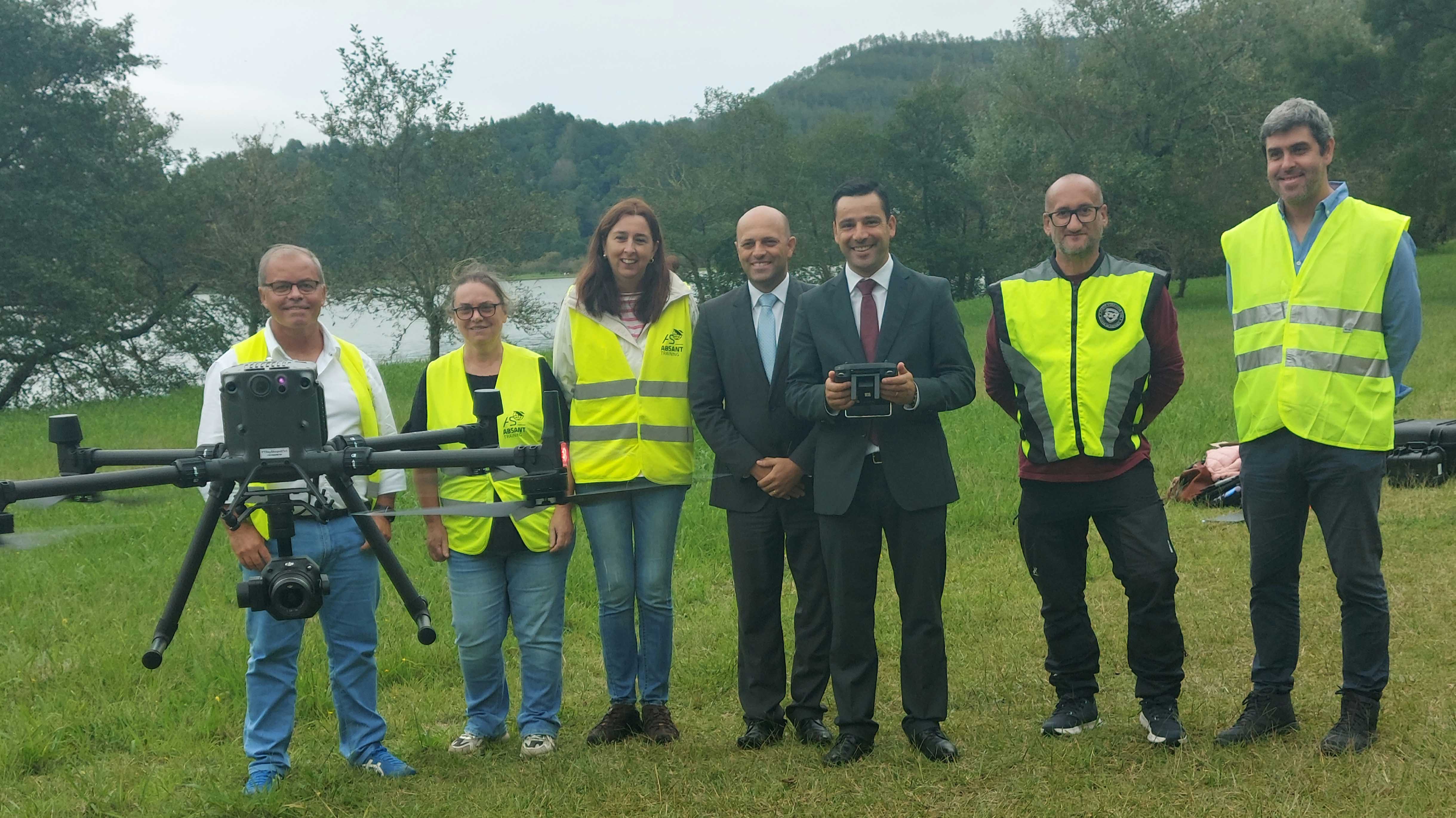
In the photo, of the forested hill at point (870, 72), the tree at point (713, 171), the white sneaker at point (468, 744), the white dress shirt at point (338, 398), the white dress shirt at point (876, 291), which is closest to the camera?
the white dress shirt at point (338, 398)

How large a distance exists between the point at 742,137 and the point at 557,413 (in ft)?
217

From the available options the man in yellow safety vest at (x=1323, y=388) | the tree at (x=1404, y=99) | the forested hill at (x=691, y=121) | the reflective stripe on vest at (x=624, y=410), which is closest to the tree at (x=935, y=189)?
the forested hill at (x=691, y=121)

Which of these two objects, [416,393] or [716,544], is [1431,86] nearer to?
[716,544]

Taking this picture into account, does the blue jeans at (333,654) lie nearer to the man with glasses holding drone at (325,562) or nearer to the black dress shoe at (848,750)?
the man with glasses holding drone at (325,562)

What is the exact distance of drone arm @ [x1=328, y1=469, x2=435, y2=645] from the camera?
2426 mm

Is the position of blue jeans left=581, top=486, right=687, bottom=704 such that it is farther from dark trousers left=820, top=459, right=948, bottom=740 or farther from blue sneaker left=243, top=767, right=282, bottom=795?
blue sneaker left=243, top=767, right=282, bottom=795

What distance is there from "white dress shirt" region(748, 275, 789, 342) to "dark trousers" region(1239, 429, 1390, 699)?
194cm

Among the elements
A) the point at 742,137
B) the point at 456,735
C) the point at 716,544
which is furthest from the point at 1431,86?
the point at 742,137

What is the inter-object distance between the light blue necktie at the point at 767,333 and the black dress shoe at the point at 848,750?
4.98 ft

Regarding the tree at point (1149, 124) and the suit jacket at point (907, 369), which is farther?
the tree at point (1149, 124)

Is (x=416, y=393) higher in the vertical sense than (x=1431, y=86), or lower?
→ lower

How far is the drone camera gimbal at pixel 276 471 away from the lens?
7.95 feet

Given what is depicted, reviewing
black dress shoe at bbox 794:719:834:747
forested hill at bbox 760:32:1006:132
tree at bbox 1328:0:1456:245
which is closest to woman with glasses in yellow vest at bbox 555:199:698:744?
black dress shoe at bbox 794:719:834:747

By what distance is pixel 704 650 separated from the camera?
688 centimetres
